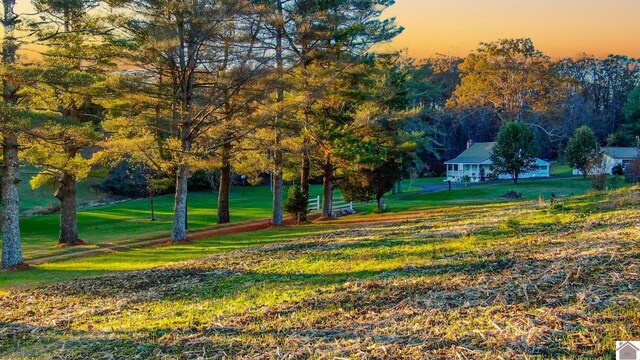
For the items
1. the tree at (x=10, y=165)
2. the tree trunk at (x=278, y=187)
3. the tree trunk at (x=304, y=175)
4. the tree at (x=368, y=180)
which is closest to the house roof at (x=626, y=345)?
the tree at (x=10, y=165)

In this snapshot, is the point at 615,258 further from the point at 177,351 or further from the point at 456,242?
the point at 177,351

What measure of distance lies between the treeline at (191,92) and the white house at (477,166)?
34210 mm

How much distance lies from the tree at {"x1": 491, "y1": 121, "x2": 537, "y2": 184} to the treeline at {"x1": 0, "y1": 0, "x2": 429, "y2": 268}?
75.9ft

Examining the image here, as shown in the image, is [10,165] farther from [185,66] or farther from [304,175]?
[304,175]

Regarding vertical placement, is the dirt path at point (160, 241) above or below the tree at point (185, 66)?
below

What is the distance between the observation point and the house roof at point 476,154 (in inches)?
2279

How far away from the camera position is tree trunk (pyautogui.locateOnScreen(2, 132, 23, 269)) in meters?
14.9

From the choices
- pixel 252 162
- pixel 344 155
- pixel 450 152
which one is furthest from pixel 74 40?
pixel 450 152

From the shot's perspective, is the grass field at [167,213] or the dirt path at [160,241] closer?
the dirt path at [160,241]

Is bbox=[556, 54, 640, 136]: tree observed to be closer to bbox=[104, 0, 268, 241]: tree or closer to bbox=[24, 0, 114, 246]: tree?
bbox=[104, 0, 268, 241]: tree

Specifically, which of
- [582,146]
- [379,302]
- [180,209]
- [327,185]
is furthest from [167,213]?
[582,146]

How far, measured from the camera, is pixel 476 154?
59.6 meters

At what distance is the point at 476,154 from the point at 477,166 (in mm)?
1952

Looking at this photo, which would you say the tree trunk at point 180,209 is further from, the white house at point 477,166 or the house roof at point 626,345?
the white house at point 477,166
